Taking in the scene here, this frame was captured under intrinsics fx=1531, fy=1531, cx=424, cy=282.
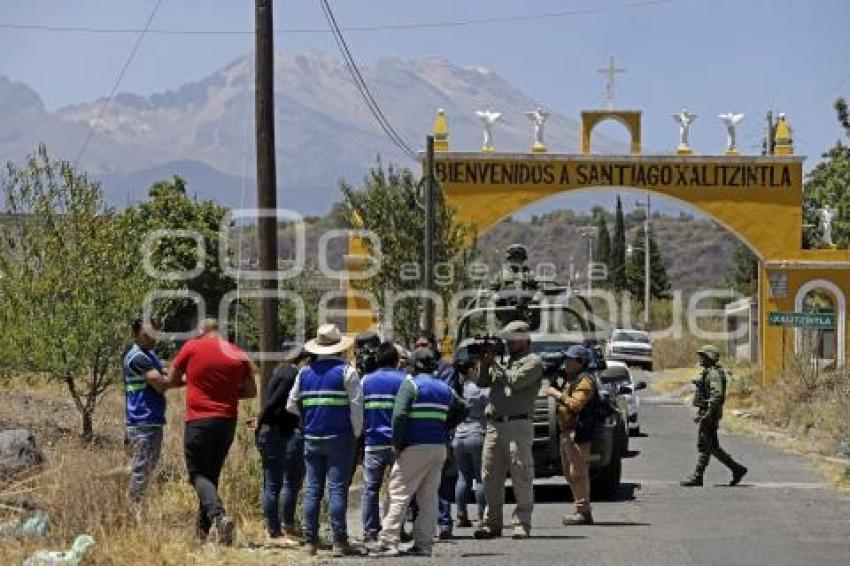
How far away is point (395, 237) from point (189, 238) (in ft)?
89.3

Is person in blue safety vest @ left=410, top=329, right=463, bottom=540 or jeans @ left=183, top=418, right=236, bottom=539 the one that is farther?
person in blue safety vest @ left=410, top=329, right=463, bottom=540

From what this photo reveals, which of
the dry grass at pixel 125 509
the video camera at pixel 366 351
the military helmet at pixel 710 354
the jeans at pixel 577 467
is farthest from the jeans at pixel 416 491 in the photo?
the military helmet at pixel 710 354

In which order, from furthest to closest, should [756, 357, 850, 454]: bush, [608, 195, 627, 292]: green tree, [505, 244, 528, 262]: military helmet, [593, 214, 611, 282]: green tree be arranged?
[593, 214, 611, 282]: green tree → [608, 195, 627, 292]: green tree → [756, 357, 850, 454]: bush → [505, 244, 528, 262]: military helmet

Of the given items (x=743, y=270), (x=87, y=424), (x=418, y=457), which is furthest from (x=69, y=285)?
(x=743, y=270)

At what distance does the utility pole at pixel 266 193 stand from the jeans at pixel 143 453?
3152mm

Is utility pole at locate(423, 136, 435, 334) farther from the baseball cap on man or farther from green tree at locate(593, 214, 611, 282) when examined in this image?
green tree at locate(593, 214, 611, 282)

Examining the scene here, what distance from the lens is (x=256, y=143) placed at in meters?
17.9

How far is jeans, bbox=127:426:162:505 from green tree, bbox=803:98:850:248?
28807 millimetres

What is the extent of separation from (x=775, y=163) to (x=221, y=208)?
27.2 m

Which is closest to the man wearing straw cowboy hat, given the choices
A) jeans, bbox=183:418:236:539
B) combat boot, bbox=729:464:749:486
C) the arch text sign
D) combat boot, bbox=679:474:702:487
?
jeans, bbox=183:418:236:539

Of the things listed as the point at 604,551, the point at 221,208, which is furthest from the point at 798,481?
the point at 221,208

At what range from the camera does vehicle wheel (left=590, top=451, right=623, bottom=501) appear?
60.3ft

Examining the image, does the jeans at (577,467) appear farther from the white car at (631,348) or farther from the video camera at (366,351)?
the white car at (631,348)

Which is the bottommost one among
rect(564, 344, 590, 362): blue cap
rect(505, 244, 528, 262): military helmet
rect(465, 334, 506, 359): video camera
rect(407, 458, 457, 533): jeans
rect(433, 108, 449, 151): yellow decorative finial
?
rect(407, 458, 457, 533): jeans
